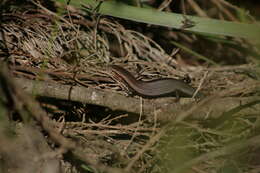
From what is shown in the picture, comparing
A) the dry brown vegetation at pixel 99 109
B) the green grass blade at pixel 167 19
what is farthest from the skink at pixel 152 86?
the green grass blade at pixel 167 19

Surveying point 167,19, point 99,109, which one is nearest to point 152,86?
point 99,109

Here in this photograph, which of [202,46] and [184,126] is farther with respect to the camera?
[202,46]

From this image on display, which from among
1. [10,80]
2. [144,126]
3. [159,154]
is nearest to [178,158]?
[159,154]

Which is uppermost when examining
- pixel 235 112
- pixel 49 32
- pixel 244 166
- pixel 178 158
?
pixel 49 32

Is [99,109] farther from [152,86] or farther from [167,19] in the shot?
[167,19]

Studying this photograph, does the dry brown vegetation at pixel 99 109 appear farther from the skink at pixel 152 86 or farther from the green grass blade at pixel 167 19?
the green grass blade at pixel 167 19

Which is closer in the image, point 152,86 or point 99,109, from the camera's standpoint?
point 99,109

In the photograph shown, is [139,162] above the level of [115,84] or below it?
below

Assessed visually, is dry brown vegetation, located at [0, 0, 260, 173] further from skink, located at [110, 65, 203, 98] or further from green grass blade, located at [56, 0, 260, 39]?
green grass blade, located at [56, 0, 260, 39]

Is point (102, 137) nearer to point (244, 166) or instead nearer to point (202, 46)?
point (244, 166)
